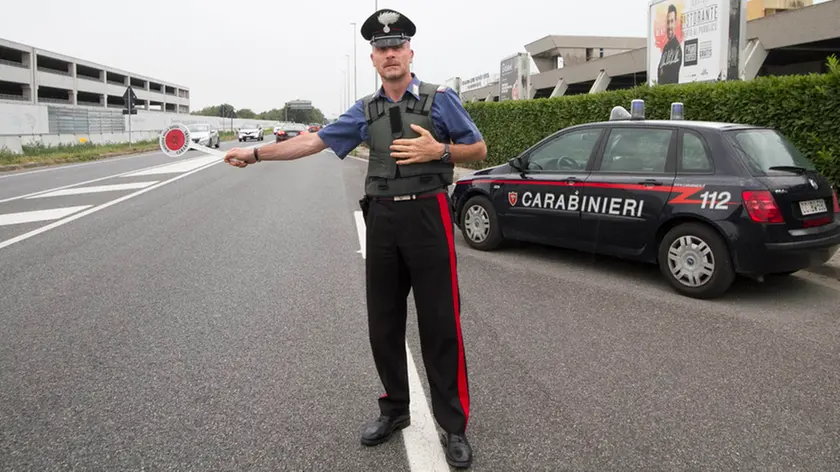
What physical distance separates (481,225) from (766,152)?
3.10 metres

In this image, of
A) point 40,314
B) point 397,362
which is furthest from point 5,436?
point 40,314

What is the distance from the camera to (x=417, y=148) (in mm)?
2775

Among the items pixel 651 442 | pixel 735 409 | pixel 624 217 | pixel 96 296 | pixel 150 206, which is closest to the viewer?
pixel 651 442

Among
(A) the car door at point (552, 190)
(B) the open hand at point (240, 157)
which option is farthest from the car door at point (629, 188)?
(B) the open hand at point (240, 157)

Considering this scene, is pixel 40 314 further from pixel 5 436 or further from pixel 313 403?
pixel 313 403

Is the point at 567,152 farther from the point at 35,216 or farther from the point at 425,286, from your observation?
the point at 35,216

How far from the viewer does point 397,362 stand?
3.09 m

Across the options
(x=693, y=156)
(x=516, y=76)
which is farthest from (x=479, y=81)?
(x=693, y=156)

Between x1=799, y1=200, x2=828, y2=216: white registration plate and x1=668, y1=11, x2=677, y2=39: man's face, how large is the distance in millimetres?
13333

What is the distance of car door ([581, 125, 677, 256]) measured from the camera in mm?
5902

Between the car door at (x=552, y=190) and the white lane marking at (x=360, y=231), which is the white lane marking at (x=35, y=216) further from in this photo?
the car door at (x=552, y=190)

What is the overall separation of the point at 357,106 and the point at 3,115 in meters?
28.5

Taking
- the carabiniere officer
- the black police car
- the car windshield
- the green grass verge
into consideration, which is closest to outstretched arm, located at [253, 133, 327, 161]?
the carabiniere officer

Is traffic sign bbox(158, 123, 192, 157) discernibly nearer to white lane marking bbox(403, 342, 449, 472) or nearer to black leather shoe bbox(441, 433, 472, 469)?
white lane marking bbox(403, 342, 449, 472)
